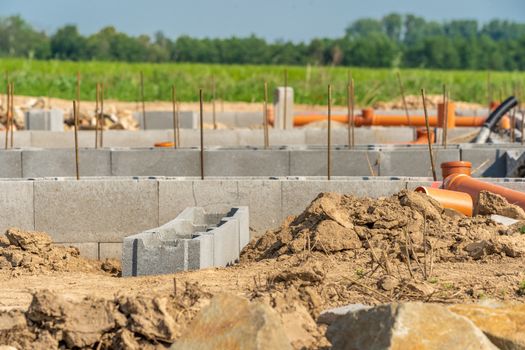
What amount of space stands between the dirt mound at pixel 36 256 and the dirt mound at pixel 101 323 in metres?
2.29

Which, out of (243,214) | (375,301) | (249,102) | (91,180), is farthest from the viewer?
(249,102)

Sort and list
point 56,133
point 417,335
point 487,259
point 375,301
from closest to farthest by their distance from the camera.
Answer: point 417,335
point 375,301
point 487,259
point 56,133

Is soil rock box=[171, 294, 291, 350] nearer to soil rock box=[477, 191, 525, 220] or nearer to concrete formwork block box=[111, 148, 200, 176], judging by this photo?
soil rock box=[477, 191, 525, 220]

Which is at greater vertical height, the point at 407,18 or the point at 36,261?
the point at 407,18

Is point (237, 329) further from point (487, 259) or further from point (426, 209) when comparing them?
point (426, 209)

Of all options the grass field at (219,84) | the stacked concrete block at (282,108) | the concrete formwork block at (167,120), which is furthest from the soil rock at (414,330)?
the grass field at (219,84)

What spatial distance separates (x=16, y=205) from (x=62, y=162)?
9.12 feet

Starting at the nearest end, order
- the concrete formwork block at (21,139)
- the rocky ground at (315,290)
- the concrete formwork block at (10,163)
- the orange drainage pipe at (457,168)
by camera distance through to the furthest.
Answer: the rocky ground at (315,290), the orange drainage pipe at (457,168), the concrete formwork block at (10,163), the concrete formwork block at (21,139)

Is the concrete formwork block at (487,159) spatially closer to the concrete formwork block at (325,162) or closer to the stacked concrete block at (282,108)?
the concrete formwork block at (325,162)

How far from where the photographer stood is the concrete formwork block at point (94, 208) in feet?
28.4

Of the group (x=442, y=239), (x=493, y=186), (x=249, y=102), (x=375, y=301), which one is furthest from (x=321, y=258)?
(x=249, y=102)

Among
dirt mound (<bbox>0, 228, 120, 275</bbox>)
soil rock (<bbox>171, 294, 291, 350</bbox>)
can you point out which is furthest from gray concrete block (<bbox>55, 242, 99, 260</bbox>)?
soil rock (<bbox>171, 294, 291, 350</bbox>)

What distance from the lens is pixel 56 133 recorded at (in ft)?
45.5

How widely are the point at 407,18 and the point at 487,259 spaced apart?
564 ft
